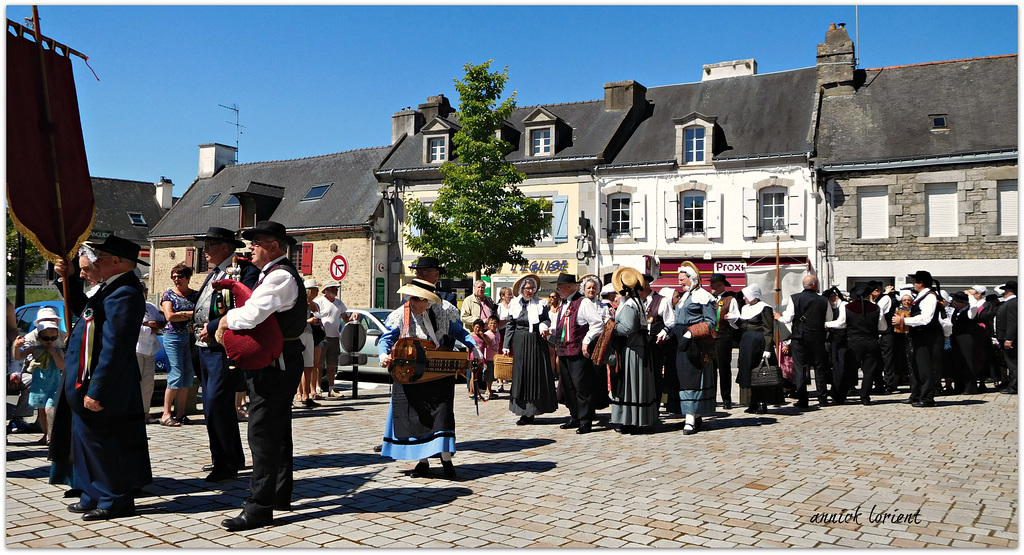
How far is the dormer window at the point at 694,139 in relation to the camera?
28438 mm

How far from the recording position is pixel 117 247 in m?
5.55

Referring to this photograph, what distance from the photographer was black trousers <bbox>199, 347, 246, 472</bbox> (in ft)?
21.6

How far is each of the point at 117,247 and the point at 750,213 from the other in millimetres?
24365

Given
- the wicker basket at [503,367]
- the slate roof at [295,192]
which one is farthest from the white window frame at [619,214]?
the wicker basket at [503,367]

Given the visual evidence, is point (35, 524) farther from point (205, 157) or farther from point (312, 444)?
point (205, 157)

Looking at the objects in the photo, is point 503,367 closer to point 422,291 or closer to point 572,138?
point 422,291

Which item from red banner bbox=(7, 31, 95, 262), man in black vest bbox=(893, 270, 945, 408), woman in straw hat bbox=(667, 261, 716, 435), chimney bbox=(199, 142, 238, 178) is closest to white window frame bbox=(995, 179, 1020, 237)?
man in black vest bbox=(893, 270, 945, 408)

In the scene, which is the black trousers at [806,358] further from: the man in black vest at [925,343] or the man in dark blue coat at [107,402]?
the man in dark blue coat at [107,402]

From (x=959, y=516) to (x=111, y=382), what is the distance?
206 inches

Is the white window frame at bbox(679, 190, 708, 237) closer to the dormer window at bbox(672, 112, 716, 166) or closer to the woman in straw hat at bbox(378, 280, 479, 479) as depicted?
the dormer window at bbox(672, 112, 716, 166)

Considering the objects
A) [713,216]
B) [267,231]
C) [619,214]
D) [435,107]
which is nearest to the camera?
[267,231]

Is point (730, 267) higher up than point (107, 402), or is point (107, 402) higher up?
point (730, 267)

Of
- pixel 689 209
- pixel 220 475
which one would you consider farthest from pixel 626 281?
pixel 689 209

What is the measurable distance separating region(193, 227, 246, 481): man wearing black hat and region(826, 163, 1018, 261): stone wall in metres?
23.1
